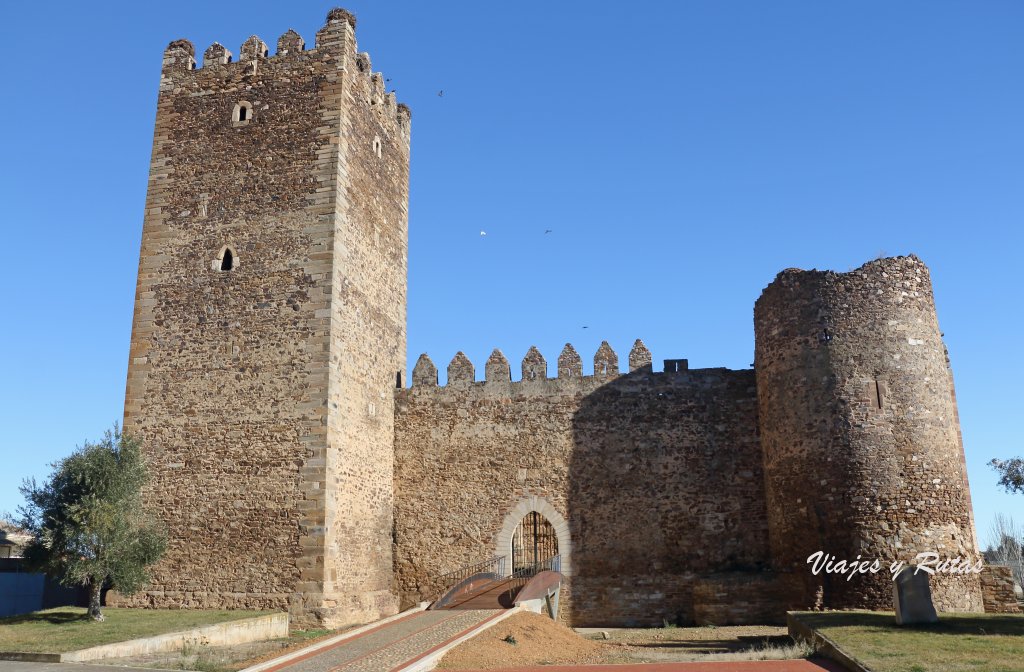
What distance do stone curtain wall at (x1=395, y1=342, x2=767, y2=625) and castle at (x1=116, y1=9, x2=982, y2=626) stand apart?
44mm

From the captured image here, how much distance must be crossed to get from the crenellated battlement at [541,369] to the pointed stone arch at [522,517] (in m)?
2.40

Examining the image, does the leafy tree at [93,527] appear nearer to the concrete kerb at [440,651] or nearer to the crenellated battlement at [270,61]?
the concrete kerb at [440,651]

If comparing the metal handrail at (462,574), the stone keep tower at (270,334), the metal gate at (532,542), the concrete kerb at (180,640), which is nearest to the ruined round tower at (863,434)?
the metal gate at (532,542)

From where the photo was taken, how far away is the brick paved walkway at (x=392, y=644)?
9719 mm

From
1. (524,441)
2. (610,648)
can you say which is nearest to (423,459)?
(524,441)

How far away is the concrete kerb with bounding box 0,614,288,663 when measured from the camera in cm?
985

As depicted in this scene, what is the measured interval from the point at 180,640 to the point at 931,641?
9109mm

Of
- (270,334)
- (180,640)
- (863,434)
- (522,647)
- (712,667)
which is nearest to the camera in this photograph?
(712,667)

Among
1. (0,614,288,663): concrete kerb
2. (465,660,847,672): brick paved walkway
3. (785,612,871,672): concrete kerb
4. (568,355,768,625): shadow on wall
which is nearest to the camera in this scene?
(785,612,871,672): concrete kerb

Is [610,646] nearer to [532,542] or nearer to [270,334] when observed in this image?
[532,542]

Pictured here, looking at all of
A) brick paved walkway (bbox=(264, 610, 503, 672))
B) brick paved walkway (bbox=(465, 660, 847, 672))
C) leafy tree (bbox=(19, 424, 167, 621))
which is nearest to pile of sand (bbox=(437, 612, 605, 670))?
brick paved walkway (bbox=(264, 610, 503, 672))

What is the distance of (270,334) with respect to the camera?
1527cm

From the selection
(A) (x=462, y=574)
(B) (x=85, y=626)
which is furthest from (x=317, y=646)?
(A) (x=462, y=574)

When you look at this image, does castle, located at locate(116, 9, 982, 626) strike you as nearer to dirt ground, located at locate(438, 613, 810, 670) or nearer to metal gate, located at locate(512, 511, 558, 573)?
metal gate, located at locate(512, 511, 558, 573)
